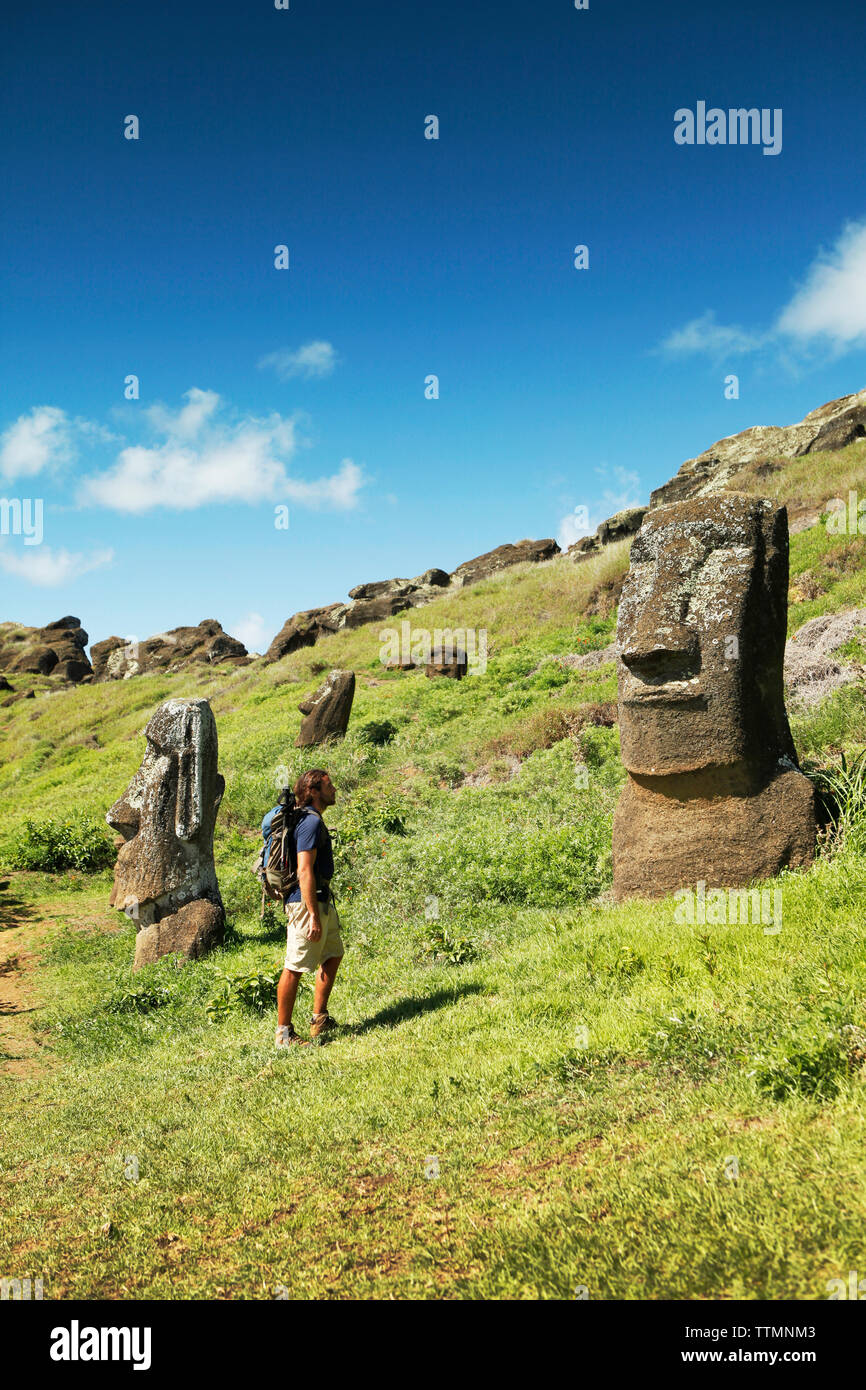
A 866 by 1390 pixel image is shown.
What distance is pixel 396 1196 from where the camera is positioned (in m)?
3.27

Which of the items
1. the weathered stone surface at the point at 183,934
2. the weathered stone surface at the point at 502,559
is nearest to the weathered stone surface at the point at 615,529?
the weathered stone surface at the point at 502,559

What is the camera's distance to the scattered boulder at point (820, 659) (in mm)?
11406

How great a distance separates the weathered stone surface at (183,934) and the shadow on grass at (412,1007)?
401 centimetres

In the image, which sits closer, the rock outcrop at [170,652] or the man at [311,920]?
the man at [311,920]

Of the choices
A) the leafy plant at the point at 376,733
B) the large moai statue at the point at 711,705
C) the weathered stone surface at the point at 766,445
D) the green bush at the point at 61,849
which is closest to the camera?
the large moai statue at the point at 711,705

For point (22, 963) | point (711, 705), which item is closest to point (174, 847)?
point (22, 963)

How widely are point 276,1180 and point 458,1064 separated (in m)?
1.12

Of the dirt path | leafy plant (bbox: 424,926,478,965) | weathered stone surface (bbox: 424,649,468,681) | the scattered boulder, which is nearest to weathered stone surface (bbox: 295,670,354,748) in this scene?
weathered stone surface (bbox: 424,649,468,681)

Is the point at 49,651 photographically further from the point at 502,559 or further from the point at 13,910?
the point at 13,910

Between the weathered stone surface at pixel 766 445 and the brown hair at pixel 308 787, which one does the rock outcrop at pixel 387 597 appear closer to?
the weathered stone surface at pixel 766 445

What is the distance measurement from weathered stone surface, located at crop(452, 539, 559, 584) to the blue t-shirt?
120ft

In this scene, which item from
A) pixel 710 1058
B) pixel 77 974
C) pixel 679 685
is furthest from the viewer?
pixel 77 974
